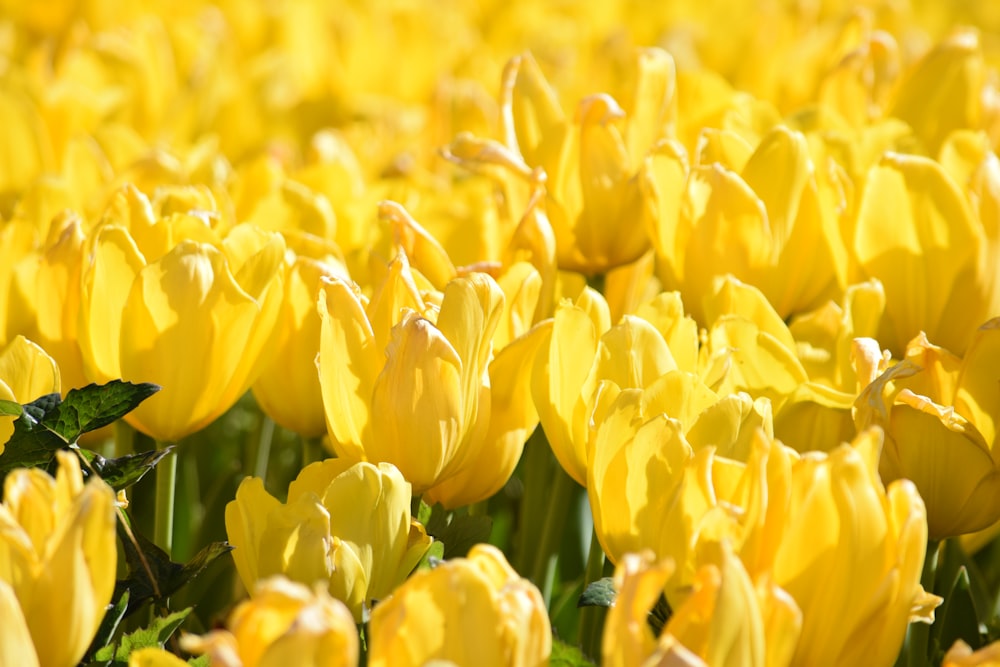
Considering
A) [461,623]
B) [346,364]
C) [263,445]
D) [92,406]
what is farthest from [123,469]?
[263,445]

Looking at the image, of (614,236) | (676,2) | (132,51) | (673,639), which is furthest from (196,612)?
(676,2)

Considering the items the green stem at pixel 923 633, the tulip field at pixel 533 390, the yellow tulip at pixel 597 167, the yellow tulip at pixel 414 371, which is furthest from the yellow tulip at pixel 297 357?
the green stem at pixel 923 633

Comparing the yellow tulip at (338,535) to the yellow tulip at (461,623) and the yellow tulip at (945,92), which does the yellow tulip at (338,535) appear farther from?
the yellow tulip at (945,92)

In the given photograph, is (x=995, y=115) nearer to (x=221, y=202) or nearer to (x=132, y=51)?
(x=221, y=202)

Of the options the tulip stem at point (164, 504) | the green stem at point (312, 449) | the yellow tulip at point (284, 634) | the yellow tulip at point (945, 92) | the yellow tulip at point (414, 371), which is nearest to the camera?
the yellow tulip at point (284, 634)

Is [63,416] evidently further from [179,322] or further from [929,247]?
[929,247]
